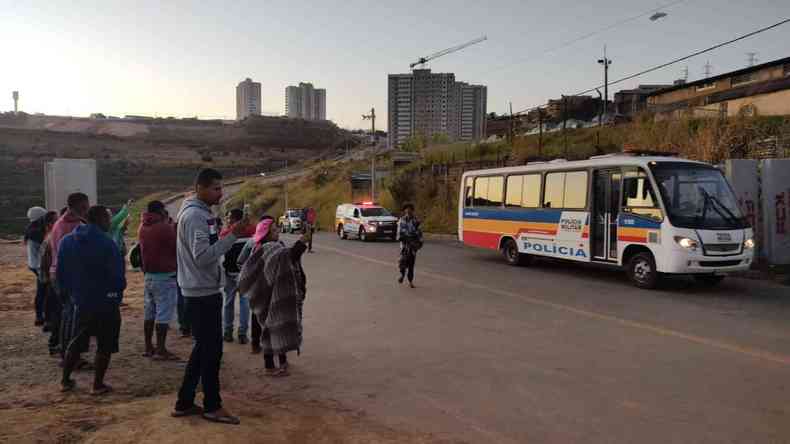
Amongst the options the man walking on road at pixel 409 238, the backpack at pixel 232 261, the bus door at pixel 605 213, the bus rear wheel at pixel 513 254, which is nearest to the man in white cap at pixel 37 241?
the backpack at pixel 232 261

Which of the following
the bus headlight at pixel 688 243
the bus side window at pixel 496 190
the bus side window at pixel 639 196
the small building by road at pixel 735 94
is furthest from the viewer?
the small building by road at pixel 735 94

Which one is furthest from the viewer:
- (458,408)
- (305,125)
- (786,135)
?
(305,125)

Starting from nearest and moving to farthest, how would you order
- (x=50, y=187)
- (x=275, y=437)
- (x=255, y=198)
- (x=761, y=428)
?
(x=275, y=437)
(x=761, y=428)
(x=50, y=187)
(x=255, y=198)

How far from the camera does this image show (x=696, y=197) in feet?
40.4

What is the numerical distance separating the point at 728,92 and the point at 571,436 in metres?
41.4

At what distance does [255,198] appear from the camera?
73.0 meters

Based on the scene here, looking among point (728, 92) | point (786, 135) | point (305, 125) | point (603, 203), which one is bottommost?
point (603, 203)

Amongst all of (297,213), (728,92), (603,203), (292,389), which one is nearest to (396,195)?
(297,213)

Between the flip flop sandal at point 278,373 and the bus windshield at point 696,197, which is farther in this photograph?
the bus windshield at point 696,197

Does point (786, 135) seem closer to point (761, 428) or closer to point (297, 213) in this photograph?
point (761, 428)

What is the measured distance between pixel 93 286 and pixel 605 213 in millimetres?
11310

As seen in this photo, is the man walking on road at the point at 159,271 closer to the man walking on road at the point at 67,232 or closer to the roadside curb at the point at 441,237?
the man walking on road at the point at 67,232

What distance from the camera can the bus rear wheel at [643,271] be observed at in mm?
12344

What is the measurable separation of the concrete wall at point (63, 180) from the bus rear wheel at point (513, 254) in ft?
36.3
